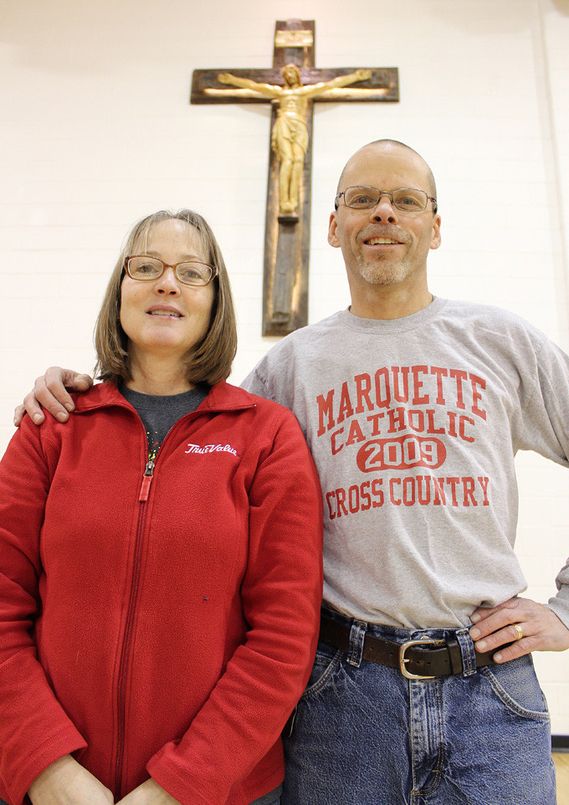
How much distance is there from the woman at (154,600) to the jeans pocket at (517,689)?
363 mm

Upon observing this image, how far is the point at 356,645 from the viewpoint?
113 cm

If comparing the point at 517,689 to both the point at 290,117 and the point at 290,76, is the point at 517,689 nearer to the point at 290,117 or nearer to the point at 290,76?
the point at 290,117

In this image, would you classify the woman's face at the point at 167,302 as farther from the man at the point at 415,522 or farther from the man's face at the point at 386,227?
the man's face at the point at 386,227

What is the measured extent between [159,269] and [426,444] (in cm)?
68

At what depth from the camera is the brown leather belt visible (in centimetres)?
108

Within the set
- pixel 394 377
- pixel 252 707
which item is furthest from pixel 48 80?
pixel 252 707

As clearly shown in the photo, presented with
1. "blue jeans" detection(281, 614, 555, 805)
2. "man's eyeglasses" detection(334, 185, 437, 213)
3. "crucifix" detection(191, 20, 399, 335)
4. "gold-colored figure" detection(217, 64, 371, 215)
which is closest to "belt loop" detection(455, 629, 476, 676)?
"blue jeans" detection(281, 614, 555, 805)

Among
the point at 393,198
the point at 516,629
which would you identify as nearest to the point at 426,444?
the point at 516,629

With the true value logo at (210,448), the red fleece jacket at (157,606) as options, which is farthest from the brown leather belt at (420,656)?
the true value logo at (210,448)

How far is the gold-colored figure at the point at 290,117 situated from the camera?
3.03 m

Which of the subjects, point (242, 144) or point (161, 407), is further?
point (242, 144)

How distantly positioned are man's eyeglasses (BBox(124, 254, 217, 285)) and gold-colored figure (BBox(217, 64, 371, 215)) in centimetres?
183

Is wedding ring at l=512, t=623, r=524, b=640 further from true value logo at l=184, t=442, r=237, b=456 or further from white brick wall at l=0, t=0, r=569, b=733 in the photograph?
white brick wall at l=0, t=0, r=569, b=733

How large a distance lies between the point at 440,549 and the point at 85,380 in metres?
0.81
